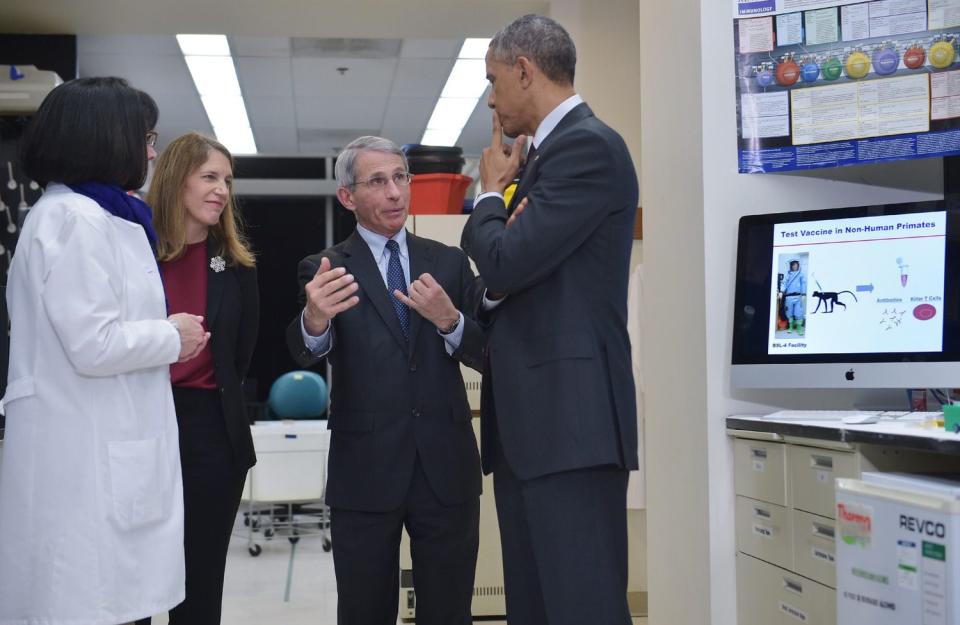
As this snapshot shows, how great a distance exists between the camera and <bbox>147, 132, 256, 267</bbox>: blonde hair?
257 cm

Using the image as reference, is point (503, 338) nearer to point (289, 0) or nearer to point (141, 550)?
point (141, 550)

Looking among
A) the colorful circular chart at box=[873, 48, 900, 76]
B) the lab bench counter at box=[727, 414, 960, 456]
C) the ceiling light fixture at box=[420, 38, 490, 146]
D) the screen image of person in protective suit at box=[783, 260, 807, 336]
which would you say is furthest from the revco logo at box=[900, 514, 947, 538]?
the ceiling light fixture at box=[420, 38, 490, 146]

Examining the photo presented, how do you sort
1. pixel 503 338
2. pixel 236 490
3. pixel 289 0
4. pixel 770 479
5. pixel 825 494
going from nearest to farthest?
pixel 503 338 < pixel 825 494 < pixel 770 479 < pixel 236 490 < pixel 289 0

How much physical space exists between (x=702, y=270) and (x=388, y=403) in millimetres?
908

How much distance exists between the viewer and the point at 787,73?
2646 millimetres

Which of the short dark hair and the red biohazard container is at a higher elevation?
the red biohazard container

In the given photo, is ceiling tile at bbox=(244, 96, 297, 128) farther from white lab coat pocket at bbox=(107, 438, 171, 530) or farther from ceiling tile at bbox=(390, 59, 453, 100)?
white lab coat pocket at bbox=(107, 438, 171, 530)

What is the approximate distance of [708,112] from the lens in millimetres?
2672

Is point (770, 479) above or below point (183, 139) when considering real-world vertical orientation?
below

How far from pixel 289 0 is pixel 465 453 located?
12.1 ft

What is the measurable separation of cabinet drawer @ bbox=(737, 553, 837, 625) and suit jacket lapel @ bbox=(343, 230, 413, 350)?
101 cm

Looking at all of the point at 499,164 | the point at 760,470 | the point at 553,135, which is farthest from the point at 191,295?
the point at 760,470

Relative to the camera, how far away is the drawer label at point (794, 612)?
Answer: 219 cm

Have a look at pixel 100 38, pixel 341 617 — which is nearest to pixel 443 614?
pixel 341 617
